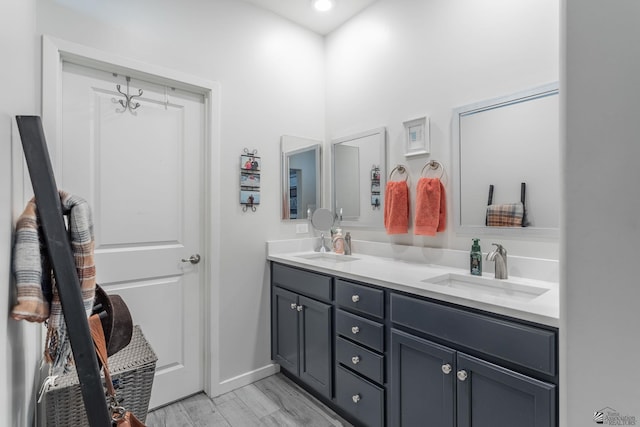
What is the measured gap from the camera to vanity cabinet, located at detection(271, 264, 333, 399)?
1.96m

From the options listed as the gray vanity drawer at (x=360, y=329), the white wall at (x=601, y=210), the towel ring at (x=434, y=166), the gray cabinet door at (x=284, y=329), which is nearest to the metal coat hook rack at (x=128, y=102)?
the gray cabinet door at (x=284, y=329)

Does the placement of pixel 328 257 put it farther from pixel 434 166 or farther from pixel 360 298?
pixel 434 166

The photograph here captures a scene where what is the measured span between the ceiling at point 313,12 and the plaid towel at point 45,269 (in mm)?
2198

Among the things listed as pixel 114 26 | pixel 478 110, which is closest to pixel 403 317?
pixel 478 110

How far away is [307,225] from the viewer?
2.72m

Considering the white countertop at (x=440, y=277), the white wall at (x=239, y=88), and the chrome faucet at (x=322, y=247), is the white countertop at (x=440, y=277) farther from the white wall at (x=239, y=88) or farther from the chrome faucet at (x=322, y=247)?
the white wall at (x=239, y=88)

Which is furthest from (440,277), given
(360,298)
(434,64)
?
(434,64)

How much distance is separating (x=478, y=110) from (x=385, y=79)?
2.54 feet

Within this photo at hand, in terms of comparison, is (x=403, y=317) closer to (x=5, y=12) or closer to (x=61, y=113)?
(x=5, y=12)

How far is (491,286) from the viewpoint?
1.66m

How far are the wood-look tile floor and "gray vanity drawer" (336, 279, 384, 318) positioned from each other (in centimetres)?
75

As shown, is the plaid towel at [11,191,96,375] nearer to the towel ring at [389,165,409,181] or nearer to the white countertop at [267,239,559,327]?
the white countertop at [267,239,559,327]

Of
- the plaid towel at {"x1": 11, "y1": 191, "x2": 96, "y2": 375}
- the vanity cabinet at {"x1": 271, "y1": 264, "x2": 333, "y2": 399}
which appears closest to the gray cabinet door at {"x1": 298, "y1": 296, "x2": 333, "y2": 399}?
the vanity cabinet at {"x1": 271, "y1": 264, "x2": 333, "y2": 399}

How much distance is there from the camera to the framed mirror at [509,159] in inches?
61.9
